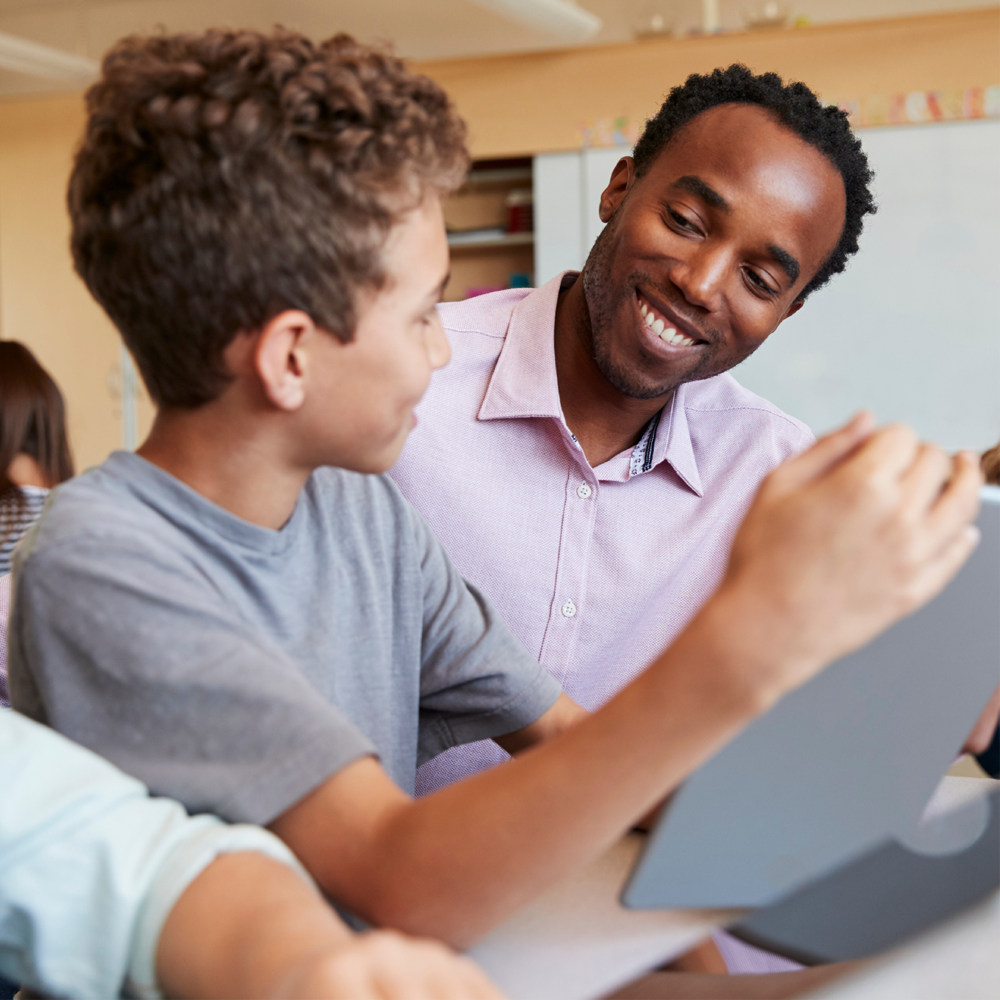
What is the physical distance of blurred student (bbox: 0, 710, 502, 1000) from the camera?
1.53 ft

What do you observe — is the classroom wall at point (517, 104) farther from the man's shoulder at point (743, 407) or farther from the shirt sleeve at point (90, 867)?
the shirt sleeve at point (90, 867)

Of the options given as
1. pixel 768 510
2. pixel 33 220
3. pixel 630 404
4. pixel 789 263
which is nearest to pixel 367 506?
pixel 768 510

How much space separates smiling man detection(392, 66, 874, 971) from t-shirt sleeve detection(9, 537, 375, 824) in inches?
23.4

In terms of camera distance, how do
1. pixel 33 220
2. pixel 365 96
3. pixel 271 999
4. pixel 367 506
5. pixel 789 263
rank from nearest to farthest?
pixel 271 999 < pixel 365 96 < pixel 367 506 < pixel 789 263 < pixel 33 220

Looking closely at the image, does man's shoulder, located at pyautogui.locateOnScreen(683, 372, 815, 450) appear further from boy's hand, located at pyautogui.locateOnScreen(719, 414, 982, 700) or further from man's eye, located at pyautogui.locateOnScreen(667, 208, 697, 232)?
boy's hand, located at pyautogui.locateOnScreen(719, 414, 982, 700)

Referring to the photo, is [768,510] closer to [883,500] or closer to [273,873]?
[883,500]

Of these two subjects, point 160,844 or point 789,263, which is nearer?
point 160,844

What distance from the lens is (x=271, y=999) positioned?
43 centimetres

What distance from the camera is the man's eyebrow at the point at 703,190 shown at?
1195 mm

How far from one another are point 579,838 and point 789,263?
2.97ft

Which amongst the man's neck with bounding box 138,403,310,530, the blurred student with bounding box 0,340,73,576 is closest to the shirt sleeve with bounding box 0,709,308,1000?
the man's neck with bounding box 138,403,310,530

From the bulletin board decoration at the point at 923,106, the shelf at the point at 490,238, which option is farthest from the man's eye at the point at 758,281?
the shelf at the point at 490,238

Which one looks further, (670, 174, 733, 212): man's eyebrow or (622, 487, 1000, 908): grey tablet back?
(670, 174, 733, 212): man's eyebrow

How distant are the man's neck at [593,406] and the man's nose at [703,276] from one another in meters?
0.13
